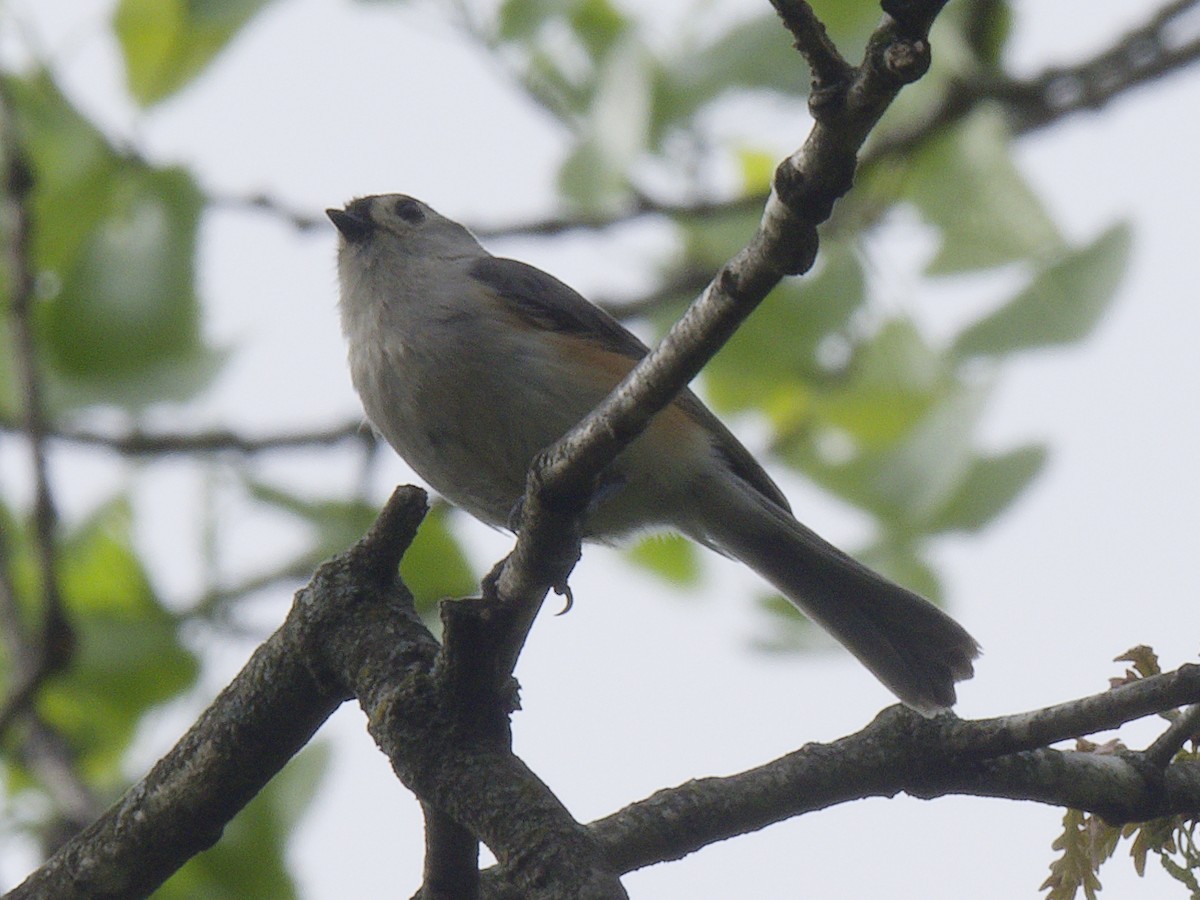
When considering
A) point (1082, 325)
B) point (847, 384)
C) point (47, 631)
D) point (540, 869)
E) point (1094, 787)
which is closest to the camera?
point (540, 869)

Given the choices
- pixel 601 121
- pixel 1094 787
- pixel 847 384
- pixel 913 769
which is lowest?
pixel 1094 787

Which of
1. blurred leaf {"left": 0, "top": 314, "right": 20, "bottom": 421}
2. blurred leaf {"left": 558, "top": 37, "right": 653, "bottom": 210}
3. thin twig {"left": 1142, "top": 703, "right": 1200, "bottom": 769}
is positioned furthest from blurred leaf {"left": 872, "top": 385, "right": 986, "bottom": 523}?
blurred leaf {"left": 0, "top": 314, "right": 20, "bottom": 421}

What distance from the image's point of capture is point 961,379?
15.3ft

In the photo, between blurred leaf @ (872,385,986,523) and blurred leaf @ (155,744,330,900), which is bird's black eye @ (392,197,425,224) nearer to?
blurred leaf @ (872,385,986,523)

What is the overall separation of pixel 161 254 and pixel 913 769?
276 centimetres

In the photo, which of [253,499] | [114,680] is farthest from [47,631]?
[253,499]

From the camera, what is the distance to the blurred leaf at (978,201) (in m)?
4.49

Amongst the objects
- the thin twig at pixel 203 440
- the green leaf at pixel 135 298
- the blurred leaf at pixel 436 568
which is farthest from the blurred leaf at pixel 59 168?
the blurred leaf at pixel 436 568

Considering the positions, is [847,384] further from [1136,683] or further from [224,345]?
[1136,683]

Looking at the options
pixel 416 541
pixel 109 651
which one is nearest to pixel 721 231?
pixel 416 541

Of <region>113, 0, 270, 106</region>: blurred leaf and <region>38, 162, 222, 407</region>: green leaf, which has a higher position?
<region>113, 0, 270, 106</region>: blurred leaf

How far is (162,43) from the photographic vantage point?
15.0 feet

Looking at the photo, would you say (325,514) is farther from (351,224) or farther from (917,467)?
(917,467)

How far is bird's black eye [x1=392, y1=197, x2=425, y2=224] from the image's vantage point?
5.61 meters
